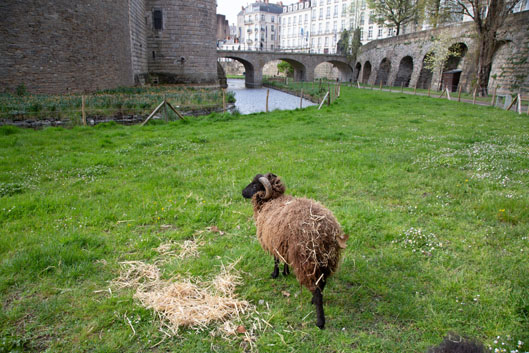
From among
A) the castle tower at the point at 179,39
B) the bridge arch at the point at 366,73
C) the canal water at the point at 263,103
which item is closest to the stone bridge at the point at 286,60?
the bridge arch at the point at 366,73

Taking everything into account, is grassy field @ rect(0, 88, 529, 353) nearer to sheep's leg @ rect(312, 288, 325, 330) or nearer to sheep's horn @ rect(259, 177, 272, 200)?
sheep's leg @ rect(312, 288, 325, 330)

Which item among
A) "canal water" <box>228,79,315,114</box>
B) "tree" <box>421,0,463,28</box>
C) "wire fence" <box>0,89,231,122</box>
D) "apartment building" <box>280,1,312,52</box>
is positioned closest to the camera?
"wire fence" <box>0,89,231,122</box>

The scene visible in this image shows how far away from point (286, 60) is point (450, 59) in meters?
34.6

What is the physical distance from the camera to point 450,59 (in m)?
42.8

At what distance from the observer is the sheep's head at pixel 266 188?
419 centimetres

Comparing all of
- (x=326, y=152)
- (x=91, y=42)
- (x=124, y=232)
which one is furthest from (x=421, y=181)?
(x=91, y=42)

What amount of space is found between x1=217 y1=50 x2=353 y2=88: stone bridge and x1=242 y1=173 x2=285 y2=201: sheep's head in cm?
5563

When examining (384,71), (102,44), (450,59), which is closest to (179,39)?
(102,44)

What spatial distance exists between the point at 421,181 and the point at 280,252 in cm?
507

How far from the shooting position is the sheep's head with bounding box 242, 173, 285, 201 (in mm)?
4191

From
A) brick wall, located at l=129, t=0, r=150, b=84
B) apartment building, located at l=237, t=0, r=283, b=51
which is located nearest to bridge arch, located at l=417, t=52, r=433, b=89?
brick wall, located at l=129, t=0, r=150, b=84

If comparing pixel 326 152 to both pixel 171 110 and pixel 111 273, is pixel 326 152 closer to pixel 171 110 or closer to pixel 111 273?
pixel 111 273

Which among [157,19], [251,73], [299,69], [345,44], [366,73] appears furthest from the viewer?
[299,69]

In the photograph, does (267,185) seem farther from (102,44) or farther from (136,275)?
(102,44)
